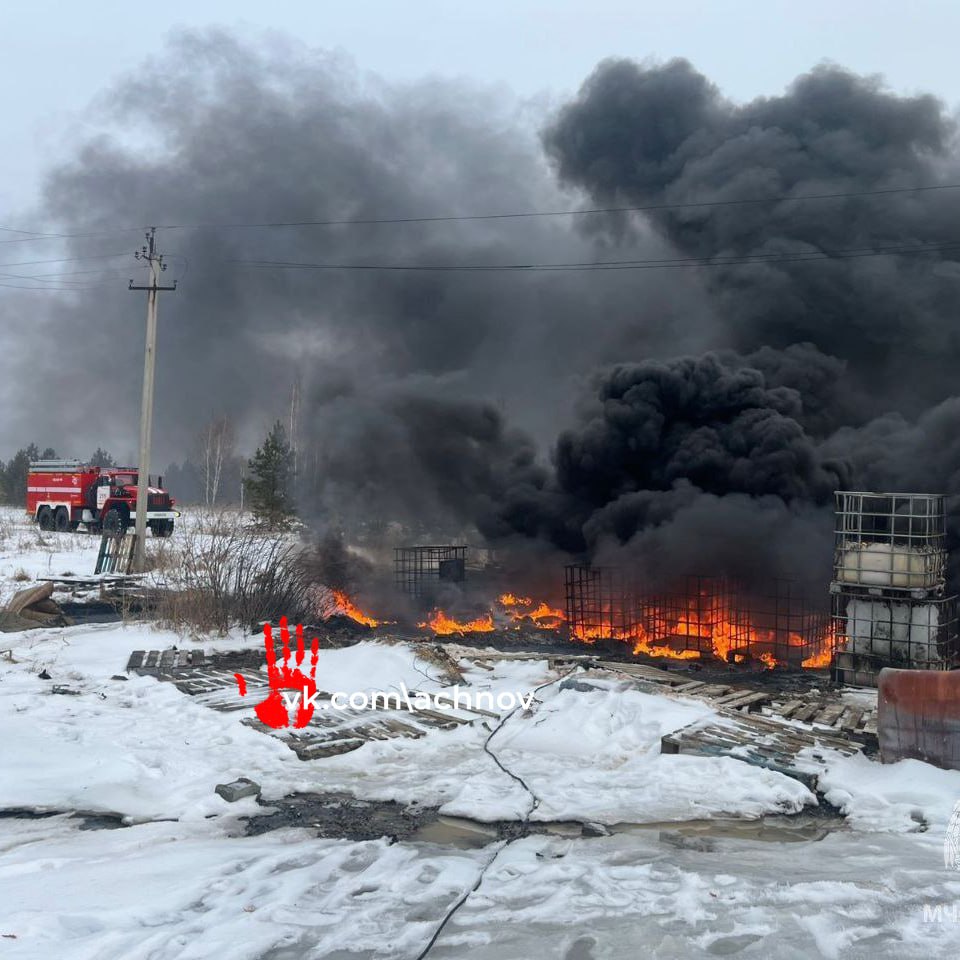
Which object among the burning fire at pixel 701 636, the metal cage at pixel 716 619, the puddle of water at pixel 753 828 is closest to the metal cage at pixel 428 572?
the metal cage at pixel 716 619

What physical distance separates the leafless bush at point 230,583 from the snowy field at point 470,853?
13.4ft

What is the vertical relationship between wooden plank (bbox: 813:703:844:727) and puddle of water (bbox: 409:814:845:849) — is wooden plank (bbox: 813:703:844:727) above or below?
above

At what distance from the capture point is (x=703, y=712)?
25.4 ft

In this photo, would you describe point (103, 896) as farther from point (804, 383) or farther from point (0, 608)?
point (804, 383)

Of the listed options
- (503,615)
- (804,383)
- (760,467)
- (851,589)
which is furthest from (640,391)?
(851,589)

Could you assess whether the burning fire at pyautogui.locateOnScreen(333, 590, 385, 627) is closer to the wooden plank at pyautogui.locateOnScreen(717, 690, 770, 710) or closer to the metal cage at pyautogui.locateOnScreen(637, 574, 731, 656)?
the metal cage at pyautogui.locateOnScreen(637, 574, 731, 656)

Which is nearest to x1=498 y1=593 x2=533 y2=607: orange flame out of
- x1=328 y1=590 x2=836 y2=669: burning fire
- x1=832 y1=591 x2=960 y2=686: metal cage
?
x1=328 y1=590 x2=836 y2=669: burning fire

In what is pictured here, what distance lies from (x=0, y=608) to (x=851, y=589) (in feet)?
42.9

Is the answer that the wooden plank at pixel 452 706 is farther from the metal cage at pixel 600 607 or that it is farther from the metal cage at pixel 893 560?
the metal cage at pixel 600 607

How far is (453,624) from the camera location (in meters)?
16.1

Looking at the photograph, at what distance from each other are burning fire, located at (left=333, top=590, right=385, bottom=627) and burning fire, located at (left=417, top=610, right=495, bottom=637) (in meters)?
Answer: 1.07

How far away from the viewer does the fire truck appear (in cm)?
2873

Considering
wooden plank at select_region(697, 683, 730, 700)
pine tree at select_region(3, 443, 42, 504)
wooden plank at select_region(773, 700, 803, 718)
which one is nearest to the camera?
wooden plank at select_region(773, 700, 803, 718)

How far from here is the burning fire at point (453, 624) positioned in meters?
15.5
